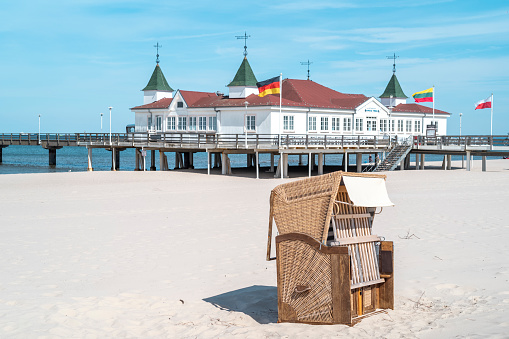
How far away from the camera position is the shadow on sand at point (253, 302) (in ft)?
25.6

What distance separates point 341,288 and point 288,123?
98.8 feet

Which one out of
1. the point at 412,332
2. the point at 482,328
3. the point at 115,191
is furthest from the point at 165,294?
the point at 115,191

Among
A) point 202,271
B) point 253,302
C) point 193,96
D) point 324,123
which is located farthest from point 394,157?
point 253,302

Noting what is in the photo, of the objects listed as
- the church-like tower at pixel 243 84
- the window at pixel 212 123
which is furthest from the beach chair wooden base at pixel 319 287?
the window at pixel 212 123

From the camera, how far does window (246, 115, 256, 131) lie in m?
36.4

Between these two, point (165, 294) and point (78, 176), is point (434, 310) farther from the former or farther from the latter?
point (78, 176)

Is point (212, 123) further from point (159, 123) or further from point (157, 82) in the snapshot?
point (157, 82)

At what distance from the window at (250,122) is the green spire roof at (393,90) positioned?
15742 mm

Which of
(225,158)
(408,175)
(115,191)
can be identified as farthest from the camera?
(225,158)

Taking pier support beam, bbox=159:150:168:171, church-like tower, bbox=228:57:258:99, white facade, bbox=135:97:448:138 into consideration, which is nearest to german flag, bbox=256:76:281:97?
white facade, bbox=135:97:448:138

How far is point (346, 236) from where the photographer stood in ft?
24.4

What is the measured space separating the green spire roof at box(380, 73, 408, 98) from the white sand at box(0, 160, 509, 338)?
2829 cm

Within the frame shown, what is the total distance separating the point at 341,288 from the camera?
6832 mm

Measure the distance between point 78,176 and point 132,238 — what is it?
19.7 m
